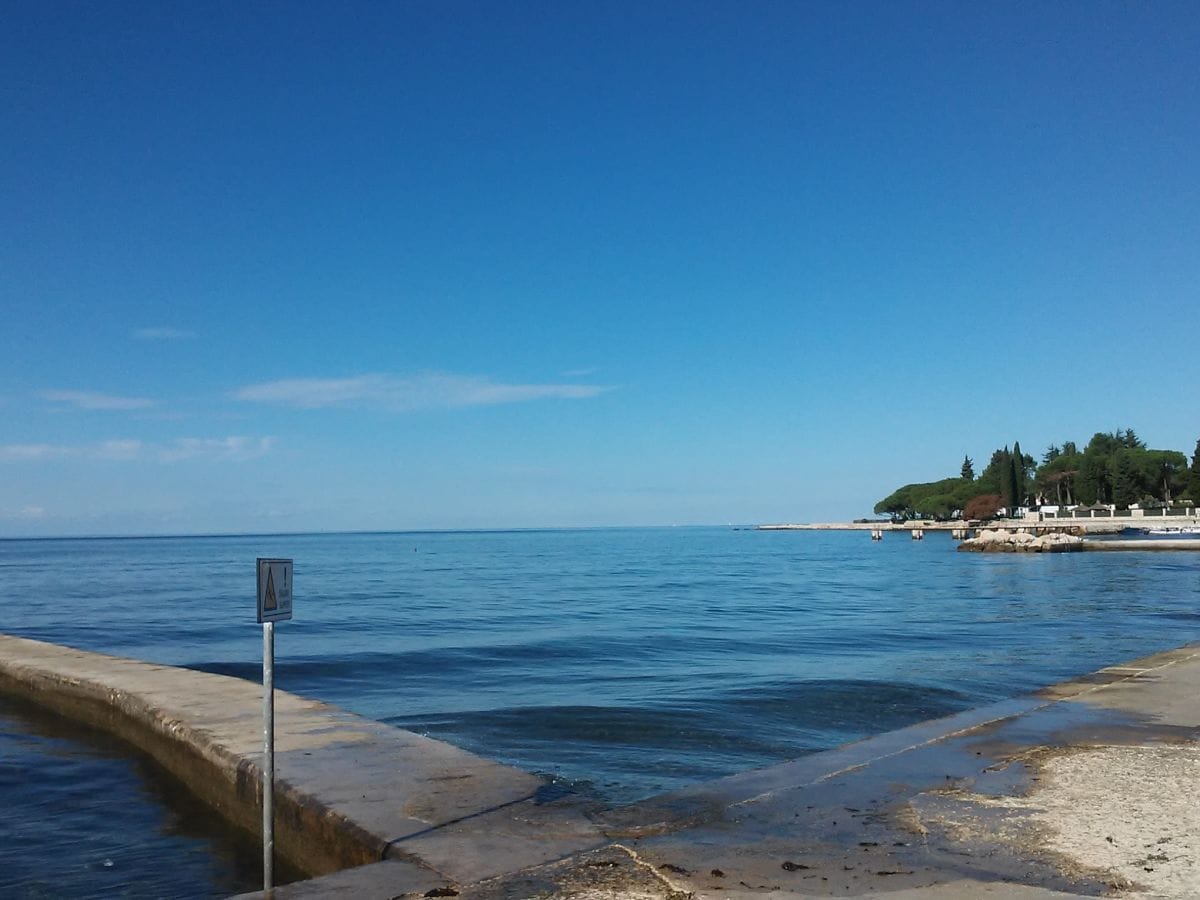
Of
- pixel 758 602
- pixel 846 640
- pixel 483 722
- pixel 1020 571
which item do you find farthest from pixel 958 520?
pixel 483 722

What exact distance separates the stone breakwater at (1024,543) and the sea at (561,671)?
3501cm

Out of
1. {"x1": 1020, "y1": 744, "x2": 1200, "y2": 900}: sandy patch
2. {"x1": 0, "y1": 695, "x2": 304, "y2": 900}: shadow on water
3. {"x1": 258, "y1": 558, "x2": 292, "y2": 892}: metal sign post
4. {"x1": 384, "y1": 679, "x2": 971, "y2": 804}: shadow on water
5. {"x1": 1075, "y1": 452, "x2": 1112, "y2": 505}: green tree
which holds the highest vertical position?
{"x1": 1075, "y1": 452, "x2": 1112, "y2": 505}: green tree

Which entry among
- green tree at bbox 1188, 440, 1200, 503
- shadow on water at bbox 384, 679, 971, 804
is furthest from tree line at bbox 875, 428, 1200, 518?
shadow on water at bbox 384, 679, 971, 804

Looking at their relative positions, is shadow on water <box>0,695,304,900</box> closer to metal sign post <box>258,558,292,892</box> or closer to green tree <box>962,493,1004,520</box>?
metal sign post <box>258,558,292,892</box>

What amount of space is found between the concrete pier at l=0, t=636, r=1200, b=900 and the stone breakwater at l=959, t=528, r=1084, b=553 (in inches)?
2878

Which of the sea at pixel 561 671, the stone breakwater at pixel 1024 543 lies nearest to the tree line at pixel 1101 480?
the stone breakwater at pixel 1024 543

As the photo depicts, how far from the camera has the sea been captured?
8.43m

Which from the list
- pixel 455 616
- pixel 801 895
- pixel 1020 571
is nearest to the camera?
pixel 801 895

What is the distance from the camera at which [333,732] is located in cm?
935

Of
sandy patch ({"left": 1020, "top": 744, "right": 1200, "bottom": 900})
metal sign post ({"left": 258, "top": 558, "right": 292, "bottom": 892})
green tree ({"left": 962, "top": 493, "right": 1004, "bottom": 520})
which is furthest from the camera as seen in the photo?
green tree ({"left": 962, "top": 493, "right": 1004, "bottom": 520})

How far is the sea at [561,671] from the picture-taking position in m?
8.43

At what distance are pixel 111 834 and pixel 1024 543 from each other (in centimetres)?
8073

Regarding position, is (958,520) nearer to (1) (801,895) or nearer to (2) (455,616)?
(2) (455,616)

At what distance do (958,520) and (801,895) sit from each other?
614ft
